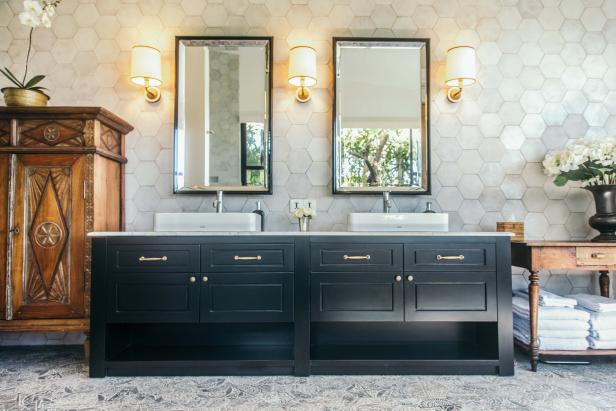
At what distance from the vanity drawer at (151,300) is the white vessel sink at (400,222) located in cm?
97

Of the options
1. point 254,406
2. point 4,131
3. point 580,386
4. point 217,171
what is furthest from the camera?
point 217,171

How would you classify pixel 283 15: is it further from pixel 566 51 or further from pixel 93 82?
pixel 566 51

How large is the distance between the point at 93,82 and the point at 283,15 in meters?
1.35

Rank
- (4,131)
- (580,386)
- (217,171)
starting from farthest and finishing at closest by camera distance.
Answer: (217,171) → (4,131) → (580,386)

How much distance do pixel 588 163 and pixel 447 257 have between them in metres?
1.08

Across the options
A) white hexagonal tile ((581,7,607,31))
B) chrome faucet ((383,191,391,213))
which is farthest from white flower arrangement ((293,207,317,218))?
white hexagonal tile ((581,7,607,31))

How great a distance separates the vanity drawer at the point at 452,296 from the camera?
2051 mm

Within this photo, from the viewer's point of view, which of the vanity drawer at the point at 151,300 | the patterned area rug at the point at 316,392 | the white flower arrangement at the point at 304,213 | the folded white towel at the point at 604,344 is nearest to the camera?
the patterned area rug at the point at 316,392

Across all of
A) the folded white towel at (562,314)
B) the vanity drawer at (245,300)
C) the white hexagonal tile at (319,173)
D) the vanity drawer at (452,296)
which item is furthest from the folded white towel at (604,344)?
the white hexagonal tile at (319,173)

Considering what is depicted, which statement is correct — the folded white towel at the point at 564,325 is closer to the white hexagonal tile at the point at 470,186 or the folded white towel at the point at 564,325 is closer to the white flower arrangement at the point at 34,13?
the white hexagonal tile at the point at 470,186

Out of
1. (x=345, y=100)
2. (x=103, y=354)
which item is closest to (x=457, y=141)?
(x=345, y=100)

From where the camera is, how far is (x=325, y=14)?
2.68 meters

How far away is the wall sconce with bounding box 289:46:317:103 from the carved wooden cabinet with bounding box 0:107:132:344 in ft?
3.83

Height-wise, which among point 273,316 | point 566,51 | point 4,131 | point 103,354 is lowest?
point 103,354
